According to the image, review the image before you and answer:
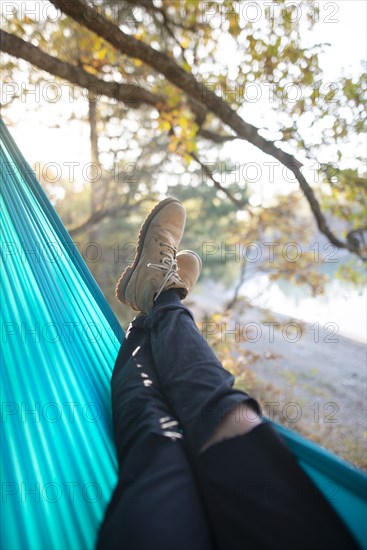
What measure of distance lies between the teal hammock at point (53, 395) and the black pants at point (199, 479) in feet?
0.20

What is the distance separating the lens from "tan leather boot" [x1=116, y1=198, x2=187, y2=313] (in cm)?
88

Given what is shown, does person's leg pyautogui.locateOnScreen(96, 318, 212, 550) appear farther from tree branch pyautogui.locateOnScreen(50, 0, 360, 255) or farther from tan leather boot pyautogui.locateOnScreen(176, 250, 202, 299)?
tree branch pyautogui.locateOnScreen(50, 0, 360, 255)

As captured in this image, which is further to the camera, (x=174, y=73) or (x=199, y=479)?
(x=174, y=73)

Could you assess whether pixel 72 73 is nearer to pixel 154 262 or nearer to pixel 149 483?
pixel 154 262

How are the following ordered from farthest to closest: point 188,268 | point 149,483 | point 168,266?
1. point 188,268
2. point 168,266
3. point 149,483

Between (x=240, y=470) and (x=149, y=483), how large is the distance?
124mm

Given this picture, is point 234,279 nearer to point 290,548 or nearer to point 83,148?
point 83,148

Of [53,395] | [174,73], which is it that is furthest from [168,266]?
[174,73]

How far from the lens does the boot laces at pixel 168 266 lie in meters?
0.86

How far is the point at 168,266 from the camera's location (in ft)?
Result: 3.07

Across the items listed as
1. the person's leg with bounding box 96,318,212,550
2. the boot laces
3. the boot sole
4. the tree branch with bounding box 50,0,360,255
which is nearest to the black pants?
the person's leg with bounding box 96,318,212,550

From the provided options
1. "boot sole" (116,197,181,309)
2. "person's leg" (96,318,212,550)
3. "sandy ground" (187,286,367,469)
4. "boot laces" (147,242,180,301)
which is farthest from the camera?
"sandy ground" (187,286,367,469)

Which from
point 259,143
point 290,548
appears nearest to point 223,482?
point 290,548

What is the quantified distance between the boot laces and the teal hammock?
6.8 inches
